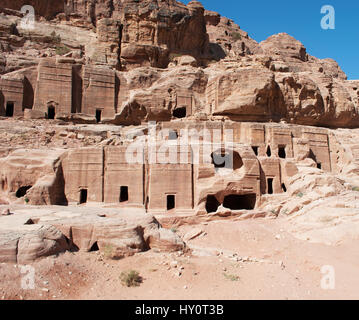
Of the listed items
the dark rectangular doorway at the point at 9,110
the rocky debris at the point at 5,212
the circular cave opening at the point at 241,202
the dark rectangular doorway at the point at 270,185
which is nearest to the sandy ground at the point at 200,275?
the rocky debris at the point at 5,212

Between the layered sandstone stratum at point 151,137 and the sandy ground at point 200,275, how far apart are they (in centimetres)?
57

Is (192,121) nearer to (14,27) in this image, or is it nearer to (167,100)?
(167,100)

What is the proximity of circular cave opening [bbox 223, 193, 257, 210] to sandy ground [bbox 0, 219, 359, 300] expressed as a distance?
18.5ft

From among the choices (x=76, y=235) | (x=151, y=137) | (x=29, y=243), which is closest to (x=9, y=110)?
(x=151, y=137)

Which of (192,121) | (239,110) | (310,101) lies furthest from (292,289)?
(310,101)

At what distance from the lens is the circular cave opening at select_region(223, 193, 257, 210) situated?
728 inches

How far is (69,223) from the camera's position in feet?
32.2

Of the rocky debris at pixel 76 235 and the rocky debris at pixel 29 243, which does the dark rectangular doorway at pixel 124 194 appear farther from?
the rocky debris at pixel 29 243

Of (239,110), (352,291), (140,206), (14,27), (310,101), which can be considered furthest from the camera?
(14,27)

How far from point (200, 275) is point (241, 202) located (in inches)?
445

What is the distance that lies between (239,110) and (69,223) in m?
20.3

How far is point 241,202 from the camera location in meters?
20.0

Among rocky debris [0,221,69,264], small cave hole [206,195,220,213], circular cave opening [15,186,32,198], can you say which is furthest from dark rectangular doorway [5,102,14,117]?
rocky debris [0,221,69,264]

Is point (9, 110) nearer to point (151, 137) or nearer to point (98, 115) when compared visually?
point (98, 115)
